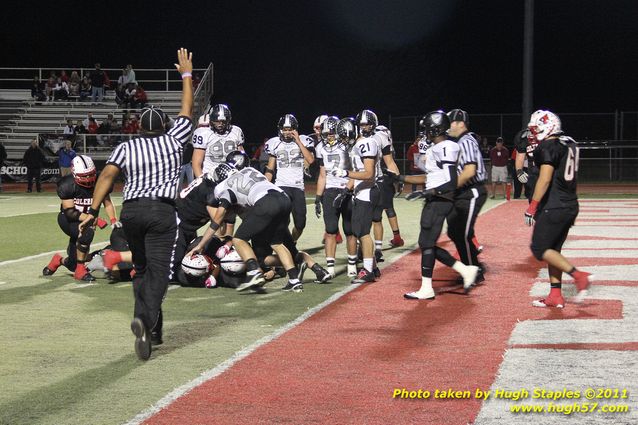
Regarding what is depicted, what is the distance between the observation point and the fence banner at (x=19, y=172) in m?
31.5

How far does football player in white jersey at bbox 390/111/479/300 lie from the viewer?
9.01 meters

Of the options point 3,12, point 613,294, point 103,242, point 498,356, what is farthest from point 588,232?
point 3,12

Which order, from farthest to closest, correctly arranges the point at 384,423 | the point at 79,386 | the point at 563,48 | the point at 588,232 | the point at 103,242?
the point at 563,48 → the point at 588,232 → the point at 103,242 → the point at 79,386 → the point at 384,423

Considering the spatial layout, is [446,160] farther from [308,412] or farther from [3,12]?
[3,12]

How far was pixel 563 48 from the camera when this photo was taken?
4953 centimetres

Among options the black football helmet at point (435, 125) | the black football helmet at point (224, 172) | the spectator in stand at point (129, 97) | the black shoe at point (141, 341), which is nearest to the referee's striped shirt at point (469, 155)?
the black football helmet at point (435, 125)

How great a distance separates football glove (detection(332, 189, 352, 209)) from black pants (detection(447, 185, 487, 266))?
1434 millimetres

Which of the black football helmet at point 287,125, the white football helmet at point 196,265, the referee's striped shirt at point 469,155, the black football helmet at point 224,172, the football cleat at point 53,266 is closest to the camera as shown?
the black football helmet at point 224,172

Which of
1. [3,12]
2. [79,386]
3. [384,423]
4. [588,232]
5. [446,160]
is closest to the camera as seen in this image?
[384,423]

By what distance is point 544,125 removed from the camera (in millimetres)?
8328

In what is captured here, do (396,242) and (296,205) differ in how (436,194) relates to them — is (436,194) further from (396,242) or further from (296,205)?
(396,242)

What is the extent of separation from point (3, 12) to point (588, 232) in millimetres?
35452

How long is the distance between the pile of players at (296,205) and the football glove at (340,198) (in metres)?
0.01

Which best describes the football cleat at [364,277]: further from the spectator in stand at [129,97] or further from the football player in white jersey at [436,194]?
the spectator in stand at [129,97]
